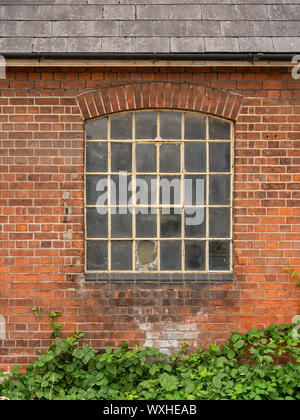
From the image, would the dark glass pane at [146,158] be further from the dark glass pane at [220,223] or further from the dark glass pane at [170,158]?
the dark glass pane at [220,223]

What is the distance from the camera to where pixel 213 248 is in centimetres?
441

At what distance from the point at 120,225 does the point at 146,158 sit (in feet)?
2.54

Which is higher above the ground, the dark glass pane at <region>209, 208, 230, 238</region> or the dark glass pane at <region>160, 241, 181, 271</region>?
the dark glass pane at <region>209, 208, 230, 238</region>

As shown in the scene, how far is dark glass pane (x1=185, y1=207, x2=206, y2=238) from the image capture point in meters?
4.39

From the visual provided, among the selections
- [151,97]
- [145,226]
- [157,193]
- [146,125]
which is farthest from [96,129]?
[145,226]

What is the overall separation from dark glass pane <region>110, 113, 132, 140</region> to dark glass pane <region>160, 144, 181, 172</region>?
398mm

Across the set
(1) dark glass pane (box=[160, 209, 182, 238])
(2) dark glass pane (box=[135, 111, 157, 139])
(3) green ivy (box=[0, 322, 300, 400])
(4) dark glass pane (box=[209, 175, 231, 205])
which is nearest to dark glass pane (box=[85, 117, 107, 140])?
(2) dark glass pane (box=[135, 111, 157, 139])

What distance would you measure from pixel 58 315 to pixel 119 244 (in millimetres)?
976

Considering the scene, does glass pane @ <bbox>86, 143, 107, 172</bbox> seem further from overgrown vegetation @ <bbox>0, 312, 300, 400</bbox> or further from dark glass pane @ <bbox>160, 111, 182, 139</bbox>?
overgrown vegetation @ <bbox>0, 312, 300, 400</bbox>

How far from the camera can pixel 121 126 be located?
4.37 metres

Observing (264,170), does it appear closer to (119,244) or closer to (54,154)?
(119,244)

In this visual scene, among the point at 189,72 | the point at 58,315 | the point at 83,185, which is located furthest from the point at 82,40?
the point at 58,315

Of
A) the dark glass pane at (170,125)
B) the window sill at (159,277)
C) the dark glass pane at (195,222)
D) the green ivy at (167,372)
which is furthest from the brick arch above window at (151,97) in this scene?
the green ivy at (167,372)

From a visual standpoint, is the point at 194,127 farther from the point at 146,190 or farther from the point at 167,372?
the point at 167,372
